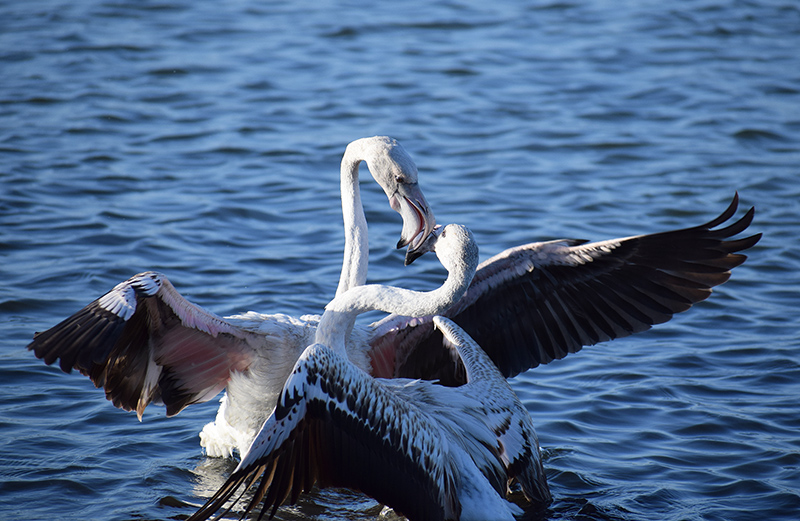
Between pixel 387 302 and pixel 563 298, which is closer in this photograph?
pixel 387 302

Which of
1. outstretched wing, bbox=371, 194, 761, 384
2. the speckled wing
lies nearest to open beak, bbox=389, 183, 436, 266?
outstretched wing, bbox=371, 194, 761, 384

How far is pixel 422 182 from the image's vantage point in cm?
1087

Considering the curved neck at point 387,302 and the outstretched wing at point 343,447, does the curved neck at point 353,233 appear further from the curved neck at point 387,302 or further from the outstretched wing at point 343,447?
the outstretched wing at point 343,447

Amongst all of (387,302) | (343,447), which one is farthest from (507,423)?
(343,447)

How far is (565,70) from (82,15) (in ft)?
26.3

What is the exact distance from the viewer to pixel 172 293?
5457mm

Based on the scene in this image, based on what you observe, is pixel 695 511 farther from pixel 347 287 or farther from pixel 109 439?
pixel 109 439

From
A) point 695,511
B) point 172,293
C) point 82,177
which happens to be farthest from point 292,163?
point 695,511

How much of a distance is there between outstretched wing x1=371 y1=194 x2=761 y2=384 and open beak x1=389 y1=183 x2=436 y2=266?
78 centimetres

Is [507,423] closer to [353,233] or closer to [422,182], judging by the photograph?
[353,233]

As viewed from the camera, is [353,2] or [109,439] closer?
[109,439]

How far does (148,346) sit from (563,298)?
2.65 metres

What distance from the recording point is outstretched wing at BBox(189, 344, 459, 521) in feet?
15.1

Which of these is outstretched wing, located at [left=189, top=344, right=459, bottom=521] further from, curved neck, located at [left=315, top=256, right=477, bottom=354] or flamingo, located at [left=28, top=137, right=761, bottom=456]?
flamingo, located at [left=28, top=137, right=761, bottom=456]
